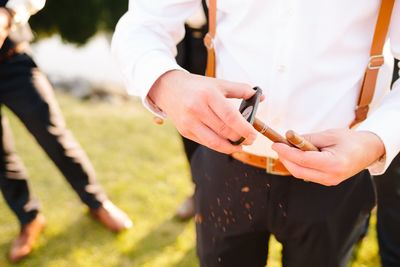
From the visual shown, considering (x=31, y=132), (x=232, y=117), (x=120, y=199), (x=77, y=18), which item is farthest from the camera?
(x=77, y=18)

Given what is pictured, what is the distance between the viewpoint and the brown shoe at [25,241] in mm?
2195

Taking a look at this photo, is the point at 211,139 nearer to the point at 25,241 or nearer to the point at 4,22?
the point at 4,22

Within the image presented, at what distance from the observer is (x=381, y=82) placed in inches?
40.2

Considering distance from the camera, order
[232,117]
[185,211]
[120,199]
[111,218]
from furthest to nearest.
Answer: [120,199] → [185,211] → [111,218] → [232,117]

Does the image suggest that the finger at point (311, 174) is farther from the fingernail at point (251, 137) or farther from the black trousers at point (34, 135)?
the black trousers at point (34, 135)

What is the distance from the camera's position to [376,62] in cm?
94

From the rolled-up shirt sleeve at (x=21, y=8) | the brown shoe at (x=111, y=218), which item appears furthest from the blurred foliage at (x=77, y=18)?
the rolled-up shirt sleeve at (x=21, y=8)

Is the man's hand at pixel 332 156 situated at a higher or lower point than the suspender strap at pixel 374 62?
lower

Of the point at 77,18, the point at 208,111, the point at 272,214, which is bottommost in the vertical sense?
the point at 77,18

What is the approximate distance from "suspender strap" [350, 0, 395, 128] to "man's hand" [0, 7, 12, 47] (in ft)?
4.54

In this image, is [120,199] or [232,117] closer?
[232,117]

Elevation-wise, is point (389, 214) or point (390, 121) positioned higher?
point (390, 121)

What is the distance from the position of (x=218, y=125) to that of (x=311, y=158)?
0.20 meters

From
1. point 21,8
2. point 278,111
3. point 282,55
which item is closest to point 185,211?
point 21,8
